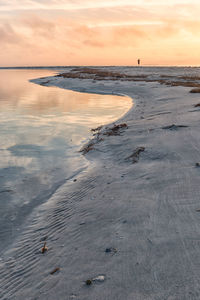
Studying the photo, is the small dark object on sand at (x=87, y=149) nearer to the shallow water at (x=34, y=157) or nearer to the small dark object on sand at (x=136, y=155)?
the shallow water at (x=34, y=157)

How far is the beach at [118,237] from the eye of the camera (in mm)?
3488

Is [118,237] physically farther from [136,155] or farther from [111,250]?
[136,155]

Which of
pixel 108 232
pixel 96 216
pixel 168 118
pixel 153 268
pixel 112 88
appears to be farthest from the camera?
pixel 112 88

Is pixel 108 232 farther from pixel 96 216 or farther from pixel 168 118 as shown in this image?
pixel 168 118

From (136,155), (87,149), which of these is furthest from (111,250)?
(87,149)

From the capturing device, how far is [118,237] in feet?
14.9

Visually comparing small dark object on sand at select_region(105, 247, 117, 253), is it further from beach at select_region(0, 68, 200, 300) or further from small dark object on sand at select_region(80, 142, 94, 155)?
small dark object on sand at select_region(80, 142, 94, 155)

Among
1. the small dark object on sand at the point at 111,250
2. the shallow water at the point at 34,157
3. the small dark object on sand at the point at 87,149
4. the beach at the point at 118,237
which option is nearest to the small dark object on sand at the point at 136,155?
the beach at the point at 118,237

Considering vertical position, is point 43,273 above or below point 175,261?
below

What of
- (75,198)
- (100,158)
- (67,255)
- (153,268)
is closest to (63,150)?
(100,158)

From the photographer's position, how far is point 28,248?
16.2ft

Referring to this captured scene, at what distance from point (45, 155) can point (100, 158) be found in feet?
7.76

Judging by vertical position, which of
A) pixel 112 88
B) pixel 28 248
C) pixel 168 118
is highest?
pixel 112 88

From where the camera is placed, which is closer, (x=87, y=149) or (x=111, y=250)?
(x=111, y=250)
